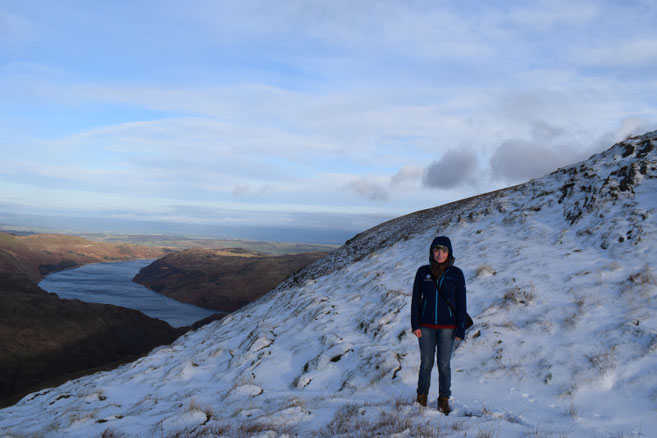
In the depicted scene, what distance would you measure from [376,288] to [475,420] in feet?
29.9

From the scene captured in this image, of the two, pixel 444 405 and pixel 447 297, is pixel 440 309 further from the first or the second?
pixel 444 405

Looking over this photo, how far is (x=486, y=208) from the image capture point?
20281mm

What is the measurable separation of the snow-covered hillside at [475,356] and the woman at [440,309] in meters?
0.78

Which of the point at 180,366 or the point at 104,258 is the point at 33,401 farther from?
the point at 104,258

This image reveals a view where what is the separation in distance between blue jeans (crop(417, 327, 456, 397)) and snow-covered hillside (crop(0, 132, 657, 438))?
46cm

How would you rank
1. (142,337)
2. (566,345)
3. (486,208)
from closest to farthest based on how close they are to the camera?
(566,345), (486,208), (142,337)

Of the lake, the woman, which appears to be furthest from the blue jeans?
the lake

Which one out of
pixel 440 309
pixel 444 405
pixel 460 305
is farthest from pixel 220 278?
pixel 460 305

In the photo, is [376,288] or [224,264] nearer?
[376,288]

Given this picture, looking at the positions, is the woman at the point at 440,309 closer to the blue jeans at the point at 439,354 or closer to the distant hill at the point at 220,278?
the blue jeans at the point at 439,354

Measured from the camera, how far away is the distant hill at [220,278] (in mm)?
89188

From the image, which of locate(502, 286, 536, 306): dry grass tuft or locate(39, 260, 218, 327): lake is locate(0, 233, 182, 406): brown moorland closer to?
locate(39, 260, 218, 327): lake

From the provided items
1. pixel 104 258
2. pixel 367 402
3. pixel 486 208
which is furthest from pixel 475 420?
pixel 104 258

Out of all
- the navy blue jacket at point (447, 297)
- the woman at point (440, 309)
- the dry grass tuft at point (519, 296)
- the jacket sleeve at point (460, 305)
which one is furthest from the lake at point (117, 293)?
the jacket sleeve at point (460, 305)
